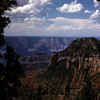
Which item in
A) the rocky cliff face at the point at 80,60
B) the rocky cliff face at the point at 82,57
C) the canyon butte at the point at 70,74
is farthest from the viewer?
the rocky cliff face at the point at 82,57

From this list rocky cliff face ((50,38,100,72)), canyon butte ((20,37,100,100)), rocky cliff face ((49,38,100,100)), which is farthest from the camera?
rocky cliff face ((50,38,100,72))

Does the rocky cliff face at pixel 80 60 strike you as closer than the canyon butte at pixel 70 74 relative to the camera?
No

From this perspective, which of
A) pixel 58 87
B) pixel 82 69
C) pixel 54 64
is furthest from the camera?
pixel 54 64

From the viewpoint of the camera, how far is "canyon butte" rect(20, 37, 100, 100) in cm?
5734

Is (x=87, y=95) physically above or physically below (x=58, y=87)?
above

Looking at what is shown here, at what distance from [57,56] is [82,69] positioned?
85.9 ft

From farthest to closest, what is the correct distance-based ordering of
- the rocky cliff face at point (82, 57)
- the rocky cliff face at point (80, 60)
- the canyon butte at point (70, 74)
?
the rocky cliff face at point (82, 57) → the rocky cliff face at point (80, 60) → the canyon butte at point (70, 74)

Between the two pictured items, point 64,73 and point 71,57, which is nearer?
point 64,73

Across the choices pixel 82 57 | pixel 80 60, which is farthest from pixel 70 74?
pixel 82 57

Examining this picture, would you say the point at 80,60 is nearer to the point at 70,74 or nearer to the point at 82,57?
the point at 82,57

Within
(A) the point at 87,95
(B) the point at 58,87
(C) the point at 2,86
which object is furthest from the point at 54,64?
(C) the point at 2,86

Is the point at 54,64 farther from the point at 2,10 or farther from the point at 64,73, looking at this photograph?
the point at 2,10

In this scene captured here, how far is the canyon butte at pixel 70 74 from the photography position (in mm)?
57344

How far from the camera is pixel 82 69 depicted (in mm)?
74938
